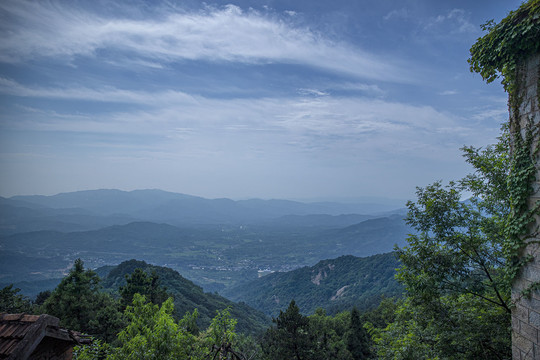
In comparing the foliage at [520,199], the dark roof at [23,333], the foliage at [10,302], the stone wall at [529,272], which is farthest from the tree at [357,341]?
the foliage at [10,302]

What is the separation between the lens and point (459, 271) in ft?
22.3

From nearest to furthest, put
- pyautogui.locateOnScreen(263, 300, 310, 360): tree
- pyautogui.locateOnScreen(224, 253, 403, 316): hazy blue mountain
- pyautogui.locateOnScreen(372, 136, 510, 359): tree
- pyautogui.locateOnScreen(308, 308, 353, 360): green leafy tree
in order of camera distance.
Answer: pyautogui.locateOnScreen(372, 136, 510, 359): tree < pyautogui.locateOnScreen(263, 300, 310, 360): tree < pyautogui.locateOnScreen(308, 308, 353, 360): green leafy tree < pyautogui.locateOnScreen(224, 253, 403, 316): hazy blue mountain

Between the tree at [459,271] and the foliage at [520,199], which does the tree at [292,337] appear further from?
the foliage at [520,199]

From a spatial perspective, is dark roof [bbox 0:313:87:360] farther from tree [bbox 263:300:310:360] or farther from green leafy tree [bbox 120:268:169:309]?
green leafy tree [bbox 120:268:169:309]

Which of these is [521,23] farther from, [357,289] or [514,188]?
[357,289]

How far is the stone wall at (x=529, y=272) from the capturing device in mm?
4441

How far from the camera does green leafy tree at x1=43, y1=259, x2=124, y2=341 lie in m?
18.7

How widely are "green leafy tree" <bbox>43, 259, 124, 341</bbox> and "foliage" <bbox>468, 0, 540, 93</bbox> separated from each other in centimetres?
2328

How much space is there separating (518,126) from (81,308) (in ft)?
79.7

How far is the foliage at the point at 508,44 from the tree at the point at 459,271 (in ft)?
9.44

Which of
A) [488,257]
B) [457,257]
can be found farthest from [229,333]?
[488,257]

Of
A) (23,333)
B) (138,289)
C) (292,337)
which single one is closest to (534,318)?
Answer: (23,333)

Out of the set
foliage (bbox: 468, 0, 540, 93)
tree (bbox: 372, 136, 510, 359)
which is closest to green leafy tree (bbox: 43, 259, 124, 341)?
tree (bbox: 372, 136, 510, 359)

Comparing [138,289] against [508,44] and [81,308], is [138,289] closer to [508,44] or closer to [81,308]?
[81,308]
